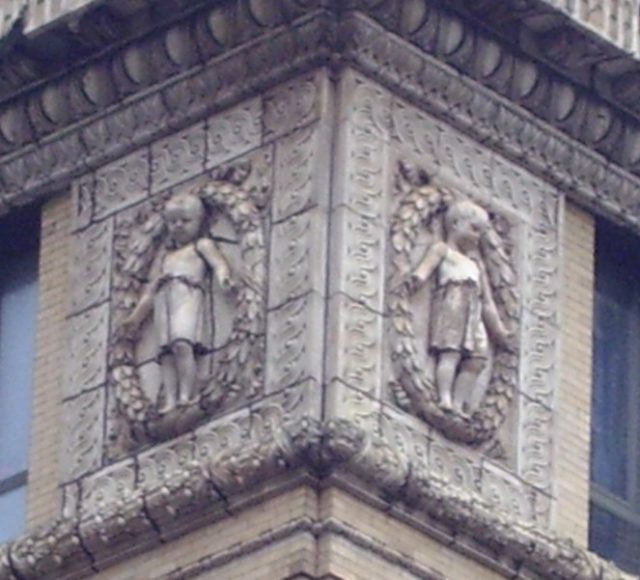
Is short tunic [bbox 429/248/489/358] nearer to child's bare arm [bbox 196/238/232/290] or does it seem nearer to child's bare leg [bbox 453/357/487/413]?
child's bare leg [bbox 453/357/487/413]

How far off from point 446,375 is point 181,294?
177cm

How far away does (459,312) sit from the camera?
Answer: 34.3 m

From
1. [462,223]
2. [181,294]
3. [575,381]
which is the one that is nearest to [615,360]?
[575,381]

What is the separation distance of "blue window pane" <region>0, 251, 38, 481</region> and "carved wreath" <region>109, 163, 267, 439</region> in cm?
117

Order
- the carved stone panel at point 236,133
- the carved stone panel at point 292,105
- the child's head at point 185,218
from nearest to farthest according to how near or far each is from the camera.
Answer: the carved stone panel at point 292,105, the child's head at point 185,218, the carved stone panel at point 236,133

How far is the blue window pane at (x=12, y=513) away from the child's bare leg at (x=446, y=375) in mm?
3058

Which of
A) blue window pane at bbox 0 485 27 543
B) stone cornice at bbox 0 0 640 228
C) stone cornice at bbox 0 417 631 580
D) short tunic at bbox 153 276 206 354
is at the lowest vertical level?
stone cornice at bbox 0 417 631 580

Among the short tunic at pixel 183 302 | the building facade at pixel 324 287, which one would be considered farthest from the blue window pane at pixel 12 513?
the short tunic at pixel 183 302

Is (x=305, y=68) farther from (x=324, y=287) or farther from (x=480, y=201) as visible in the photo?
(x=324, y=287)

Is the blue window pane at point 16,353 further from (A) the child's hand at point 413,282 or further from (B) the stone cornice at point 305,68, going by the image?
(A) the child's hand at point 413,282

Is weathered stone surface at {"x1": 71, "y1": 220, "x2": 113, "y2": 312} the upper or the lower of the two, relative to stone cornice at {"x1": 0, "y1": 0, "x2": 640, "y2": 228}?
lower

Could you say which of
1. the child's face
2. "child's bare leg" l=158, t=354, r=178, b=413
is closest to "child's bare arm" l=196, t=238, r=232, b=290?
the child's face

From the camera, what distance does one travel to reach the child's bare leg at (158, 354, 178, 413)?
34.2 meters

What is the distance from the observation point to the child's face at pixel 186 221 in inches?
1366
